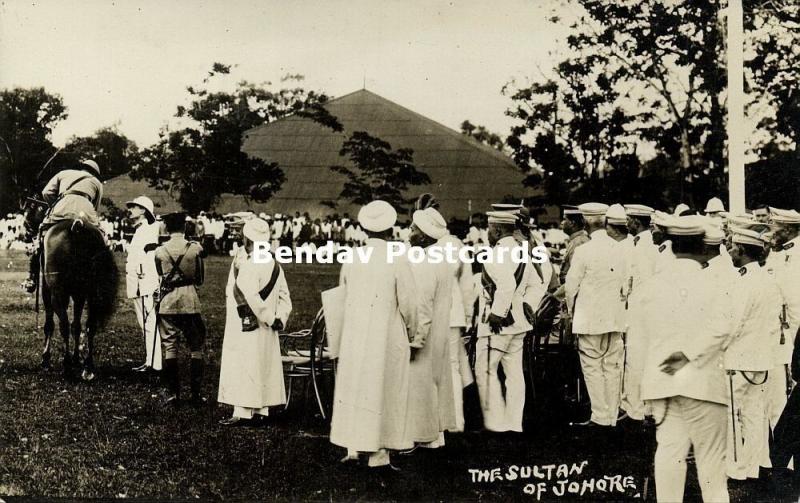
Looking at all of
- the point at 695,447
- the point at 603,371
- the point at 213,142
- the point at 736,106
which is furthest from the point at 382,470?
the point at 213,142

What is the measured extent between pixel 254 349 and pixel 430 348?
6.00 feet

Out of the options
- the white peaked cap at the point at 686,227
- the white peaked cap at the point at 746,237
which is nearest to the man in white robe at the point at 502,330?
the white peaked cap at the point at 746,237

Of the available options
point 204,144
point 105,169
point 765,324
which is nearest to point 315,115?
point 204,144

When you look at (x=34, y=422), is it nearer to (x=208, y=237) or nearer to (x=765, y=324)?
(x=765, y=324)

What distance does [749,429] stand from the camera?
19.1 ft

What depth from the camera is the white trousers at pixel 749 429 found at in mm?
5785

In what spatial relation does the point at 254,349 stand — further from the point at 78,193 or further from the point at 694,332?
the point at 694,332

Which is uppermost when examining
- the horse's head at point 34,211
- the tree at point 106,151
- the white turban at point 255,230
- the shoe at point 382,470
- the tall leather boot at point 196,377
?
the tree at point 106,151

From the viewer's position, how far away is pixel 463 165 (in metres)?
21.9

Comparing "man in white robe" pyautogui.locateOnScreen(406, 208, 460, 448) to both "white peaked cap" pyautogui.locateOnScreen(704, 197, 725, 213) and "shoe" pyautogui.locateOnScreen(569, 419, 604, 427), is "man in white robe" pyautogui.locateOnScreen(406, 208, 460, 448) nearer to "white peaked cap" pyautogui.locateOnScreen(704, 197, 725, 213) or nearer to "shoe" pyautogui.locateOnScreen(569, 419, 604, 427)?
"shoe" pyautogui.locateOnScreen(569, 419, 604, 427)

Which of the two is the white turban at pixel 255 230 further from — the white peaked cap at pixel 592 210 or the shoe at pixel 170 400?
the white peaked cap at pixel 592 210

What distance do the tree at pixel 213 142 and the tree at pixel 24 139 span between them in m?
1.76

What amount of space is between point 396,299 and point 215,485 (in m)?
1.91

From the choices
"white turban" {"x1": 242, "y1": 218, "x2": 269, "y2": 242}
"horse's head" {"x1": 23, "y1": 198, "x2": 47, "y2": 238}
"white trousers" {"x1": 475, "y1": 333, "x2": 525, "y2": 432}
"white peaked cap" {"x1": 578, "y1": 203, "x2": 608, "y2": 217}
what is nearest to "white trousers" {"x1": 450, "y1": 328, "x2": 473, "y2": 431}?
"white trousers" {"x1": 475, "y1": 333, "x2": 525, "y2": 432}
